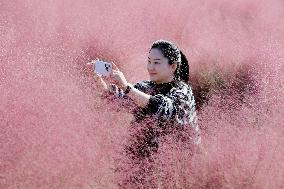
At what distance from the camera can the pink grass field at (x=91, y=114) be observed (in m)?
2.35

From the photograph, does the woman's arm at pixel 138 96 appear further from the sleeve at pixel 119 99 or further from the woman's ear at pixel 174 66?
the woman's ear at pixel 174 66

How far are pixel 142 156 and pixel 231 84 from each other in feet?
7.08

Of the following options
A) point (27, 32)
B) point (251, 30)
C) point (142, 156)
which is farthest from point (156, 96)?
point (251, 30)

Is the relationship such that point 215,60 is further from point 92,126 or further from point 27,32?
point 92,126

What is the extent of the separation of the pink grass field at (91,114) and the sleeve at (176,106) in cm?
10

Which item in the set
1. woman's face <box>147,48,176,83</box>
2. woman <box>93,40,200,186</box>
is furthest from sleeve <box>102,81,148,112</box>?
woman's face <box>147,48,176,83</box>

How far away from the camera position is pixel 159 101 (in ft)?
8.57

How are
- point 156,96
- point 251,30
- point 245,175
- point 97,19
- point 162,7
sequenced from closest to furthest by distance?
point 245,175, point 156,96, point 97,19, point 162,7, point 251,30

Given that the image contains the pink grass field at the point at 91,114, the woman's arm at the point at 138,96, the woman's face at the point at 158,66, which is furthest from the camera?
the woman's face at the point at 158,66

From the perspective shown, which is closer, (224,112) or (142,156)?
(142,156)

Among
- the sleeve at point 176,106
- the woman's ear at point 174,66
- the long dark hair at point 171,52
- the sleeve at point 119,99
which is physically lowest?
the sleeve at point 176,106

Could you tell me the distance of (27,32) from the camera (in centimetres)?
386

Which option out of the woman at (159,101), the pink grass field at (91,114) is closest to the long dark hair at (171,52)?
Result: the woman at (159,101)

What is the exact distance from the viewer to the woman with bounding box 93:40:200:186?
2576 millimetres
